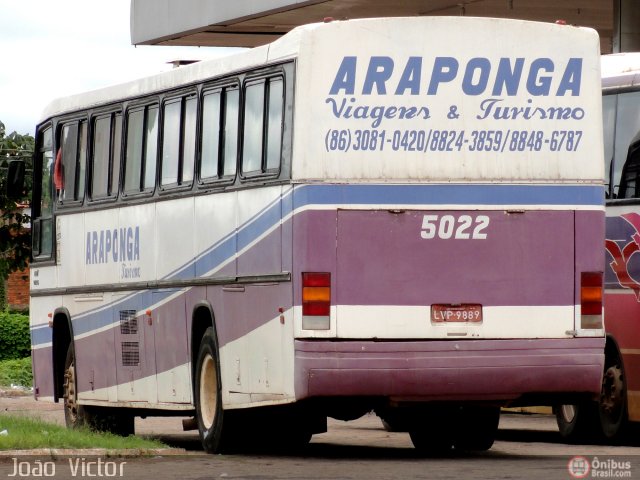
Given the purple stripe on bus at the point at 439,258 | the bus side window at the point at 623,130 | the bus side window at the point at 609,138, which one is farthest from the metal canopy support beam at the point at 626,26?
the purple stripe on bus at the point at 439,258

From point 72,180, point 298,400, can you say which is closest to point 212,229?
point 298,400

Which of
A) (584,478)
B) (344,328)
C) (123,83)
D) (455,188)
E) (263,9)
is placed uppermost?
(263,9)

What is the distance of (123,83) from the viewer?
18875 mm

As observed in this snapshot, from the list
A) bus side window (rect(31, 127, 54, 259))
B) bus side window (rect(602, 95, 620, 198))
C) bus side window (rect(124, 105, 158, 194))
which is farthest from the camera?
bus side window (rect(31, 127, 54, 259))

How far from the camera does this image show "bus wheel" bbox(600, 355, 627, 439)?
19.2 m

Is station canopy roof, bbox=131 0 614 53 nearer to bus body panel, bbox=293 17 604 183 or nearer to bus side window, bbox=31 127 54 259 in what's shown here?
bus side window, bbox=31 127 54 259

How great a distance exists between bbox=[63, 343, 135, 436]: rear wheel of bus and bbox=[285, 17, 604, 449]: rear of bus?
5209 millimetres

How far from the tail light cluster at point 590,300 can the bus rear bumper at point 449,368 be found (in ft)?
0.50

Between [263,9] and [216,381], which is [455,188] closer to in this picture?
[216,381]

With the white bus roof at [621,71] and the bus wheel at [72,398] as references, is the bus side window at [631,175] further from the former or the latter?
the bus wheel at [72,398]

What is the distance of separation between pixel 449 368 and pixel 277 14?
19.5m

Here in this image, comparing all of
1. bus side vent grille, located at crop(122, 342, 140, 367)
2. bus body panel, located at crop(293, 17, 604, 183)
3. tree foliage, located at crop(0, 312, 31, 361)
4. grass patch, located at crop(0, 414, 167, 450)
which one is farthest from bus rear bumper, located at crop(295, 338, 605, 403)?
tree foliage, located at crop(0, 312, 31, 361)

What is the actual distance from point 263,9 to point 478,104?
60.7 feet

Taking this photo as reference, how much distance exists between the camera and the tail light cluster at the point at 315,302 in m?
14.8
